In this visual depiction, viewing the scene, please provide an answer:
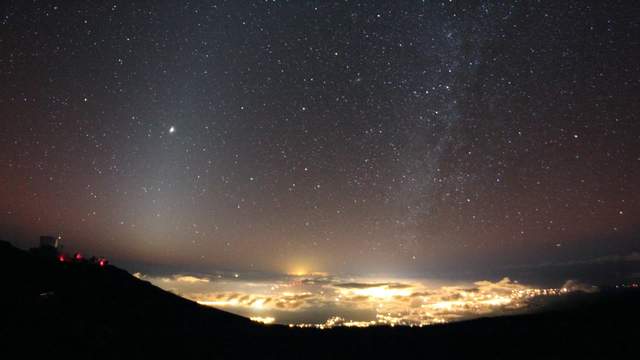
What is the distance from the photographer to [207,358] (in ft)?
84.6

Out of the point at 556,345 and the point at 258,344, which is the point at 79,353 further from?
the point at 556,345

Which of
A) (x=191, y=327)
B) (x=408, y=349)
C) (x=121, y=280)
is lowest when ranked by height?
(x=408, y=349)

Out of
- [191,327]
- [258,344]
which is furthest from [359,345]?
[191,327]

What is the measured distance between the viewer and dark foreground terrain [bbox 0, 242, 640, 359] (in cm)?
1958

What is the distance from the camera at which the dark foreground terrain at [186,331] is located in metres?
19.6

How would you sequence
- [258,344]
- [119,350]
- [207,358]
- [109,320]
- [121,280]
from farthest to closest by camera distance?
[121,280] < [258,344] < [109,320] < [207,358] < [119,350]

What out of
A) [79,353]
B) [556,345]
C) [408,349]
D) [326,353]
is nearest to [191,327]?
[326,353]

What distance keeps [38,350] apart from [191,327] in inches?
675

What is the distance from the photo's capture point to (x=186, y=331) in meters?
31.3

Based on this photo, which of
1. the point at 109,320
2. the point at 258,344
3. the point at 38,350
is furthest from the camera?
the point at 258,344

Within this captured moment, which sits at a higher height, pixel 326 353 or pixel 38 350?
pixel 38 350

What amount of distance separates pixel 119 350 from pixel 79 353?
2760 millimetres

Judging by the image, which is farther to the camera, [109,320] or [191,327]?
[191,327]

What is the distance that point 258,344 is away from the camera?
107 ft
